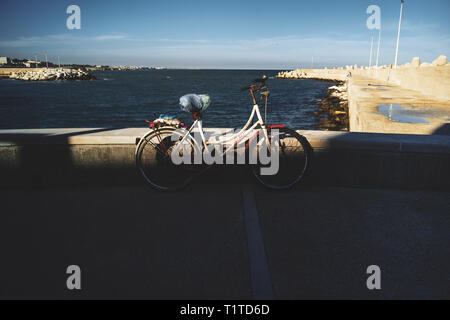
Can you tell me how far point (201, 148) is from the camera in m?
4.26

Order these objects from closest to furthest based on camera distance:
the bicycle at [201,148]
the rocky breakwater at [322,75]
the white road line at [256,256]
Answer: the white road line at [256,256], the bicycle at [201,148], the rocky breakwater at [322,75]

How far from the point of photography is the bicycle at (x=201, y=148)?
4.21 meters

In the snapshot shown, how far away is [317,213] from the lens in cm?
374

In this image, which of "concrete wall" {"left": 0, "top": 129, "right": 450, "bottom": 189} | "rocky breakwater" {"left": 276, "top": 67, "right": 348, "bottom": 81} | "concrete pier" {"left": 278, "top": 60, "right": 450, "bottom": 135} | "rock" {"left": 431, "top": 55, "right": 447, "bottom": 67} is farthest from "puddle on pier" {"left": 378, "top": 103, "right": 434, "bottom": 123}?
"rocky breakwater" {"left": 276, "top": 67, "right": 348, "bottom": 81}

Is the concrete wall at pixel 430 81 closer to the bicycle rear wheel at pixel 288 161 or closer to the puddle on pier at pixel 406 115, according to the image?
the puddle on pier at pixel 406 115

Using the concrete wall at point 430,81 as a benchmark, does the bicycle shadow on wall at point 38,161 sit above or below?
below

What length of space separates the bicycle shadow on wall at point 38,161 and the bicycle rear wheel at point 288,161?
243cm

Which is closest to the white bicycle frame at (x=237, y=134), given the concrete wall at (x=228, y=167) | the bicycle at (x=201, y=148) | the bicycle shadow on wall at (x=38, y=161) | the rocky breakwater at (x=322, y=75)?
the bicycle at (x=201, y=148)

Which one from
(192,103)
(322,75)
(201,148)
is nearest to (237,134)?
(201,148)

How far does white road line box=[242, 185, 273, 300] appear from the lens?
244 cm

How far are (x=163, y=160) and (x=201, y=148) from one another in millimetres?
594

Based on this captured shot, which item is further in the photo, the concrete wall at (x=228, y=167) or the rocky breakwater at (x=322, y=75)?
the rocky breakwater at (x=322, y=75)
